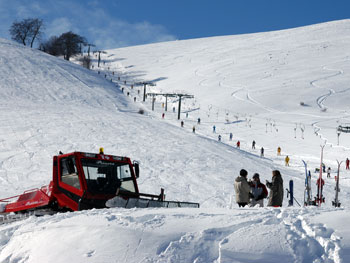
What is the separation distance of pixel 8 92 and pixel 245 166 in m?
25.9

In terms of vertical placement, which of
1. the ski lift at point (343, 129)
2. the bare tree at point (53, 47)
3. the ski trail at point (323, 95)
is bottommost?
the ski lift at point (343, 129)

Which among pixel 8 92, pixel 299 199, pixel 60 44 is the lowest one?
pixel 299 199

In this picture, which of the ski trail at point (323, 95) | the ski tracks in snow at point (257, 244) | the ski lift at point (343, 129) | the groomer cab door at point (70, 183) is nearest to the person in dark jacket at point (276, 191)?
the ski tracks in snow at point (257, 244)

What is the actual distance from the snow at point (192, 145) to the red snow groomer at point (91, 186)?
3.93 feet

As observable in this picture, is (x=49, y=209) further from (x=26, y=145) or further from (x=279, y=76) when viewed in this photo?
(x=279, y=76)

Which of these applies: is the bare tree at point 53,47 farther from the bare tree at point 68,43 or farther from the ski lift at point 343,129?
the ski lift at point 343,129

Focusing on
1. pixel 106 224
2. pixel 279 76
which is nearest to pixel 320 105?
pixel 279 76

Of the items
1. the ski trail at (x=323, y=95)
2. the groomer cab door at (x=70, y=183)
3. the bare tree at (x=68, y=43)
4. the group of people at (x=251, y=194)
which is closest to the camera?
the groomer cab door at (x=70, y=183)

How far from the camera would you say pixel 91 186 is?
8.57 meters

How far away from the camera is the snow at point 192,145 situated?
5027 millimetres

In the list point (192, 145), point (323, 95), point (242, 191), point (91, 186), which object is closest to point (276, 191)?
point (242, 191)

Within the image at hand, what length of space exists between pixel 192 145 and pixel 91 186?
16.0 meters

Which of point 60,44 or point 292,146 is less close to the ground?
point 60,44

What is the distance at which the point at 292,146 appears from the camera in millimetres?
32438
